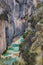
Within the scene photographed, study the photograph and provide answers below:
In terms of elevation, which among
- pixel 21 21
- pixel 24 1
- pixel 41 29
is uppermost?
pixel 41 29

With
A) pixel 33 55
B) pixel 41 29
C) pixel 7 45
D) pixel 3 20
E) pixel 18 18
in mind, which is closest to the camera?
pixel 33 55

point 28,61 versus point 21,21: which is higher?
point 28,61

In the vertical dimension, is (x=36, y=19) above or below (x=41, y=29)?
below

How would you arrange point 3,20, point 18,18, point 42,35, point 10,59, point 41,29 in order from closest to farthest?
point 42,35, point 41,29, point 10,59, point 3,20, point 18,18

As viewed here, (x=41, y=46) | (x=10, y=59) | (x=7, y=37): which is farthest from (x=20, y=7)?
(x=41, y=46)

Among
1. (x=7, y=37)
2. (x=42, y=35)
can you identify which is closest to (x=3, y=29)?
(x=7, y=37)

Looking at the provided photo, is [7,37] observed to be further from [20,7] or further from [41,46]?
[41,46]

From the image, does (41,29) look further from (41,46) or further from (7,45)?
(7,45)

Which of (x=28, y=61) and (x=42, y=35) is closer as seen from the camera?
(x=28, y=61)

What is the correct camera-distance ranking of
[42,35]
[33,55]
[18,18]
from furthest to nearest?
[18,18], [42,35], [33,55]
